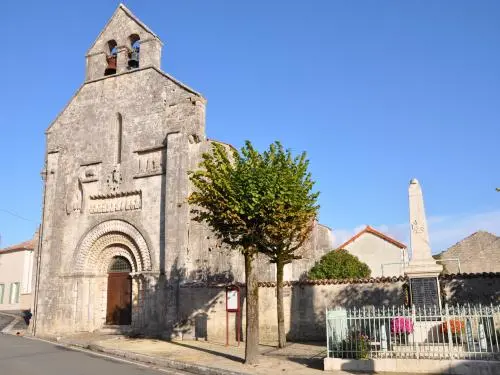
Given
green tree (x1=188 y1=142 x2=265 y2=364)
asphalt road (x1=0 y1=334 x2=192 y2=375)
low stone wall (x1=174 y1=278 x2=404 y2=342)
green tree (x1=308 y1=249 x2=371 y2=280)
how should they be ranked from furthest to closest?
1. green tree (x1=308 y1=249 x2=371 y2=280)
2. low stone wall (x1=174 y1=278 x2=404 y2=342)
3. green tree (x1=188 y1=142 x2=265 y2=364)
4. asphalt road (x1=0 y1=334 x2=192 y2=375)

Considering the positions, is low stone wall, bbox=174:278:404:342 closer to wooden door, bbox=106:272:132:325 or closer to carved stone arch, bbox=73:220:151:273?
carved stone arch, bbox=73:220:151:273

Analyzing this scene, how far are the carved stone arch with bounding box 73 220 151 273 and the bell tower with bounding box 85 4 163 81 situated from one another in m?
7.07

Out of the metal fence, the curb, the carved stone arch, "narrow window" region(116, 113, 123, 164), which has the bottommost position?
the curb

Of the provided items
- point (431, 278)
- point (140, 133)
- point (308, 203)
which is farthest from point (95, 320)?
point (431, 278)

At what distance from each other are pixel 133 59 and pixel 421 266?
15772 millimetres

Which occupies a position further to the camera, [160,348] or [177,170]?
[177,170]

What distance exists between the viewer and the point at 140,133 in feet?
66.1

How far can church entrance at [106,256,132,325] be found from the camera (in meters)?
19.5

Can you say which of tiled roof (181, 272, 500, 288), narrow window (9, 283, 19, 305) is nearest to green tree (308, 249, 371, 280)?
tiled roof (181, 272, 500, 288)

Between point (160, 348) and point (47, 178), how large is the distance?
1140 cm

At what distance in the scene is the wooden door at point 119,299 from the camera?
19.5m

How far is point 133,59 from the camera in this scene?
21.8 metres

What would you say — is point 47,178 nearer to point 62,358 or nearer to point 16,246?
point 62,358

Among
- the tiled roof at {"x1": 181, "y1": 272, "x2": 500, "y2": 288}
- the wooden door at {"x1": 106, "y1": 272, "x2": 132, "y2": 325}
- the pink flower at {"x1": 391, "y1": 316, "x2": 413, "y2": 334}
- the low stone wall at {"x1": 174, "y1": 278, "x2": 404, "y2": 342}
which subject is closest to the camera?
the pink flower at {"x1": 391, "y1": 316, "x2": 413, "y2": 334}
